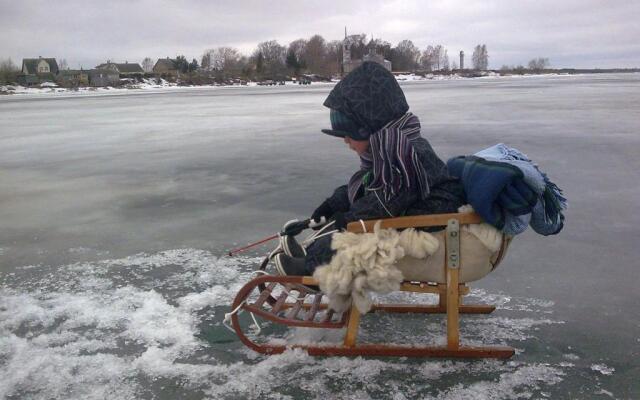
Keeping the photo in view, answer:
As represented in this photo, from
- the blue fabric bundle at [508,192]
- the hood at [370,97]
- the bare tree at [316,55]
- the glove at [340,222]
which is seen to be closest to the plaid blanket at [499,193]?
the blue fabric bundle at [508,192]

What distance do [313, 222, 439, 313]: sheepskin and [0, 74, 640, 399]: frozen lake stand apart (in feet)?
1.44

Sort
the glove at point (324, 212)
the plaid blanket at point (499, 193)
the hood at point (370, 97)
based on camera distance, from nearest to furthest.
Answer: the plaid blanket at point (499, 193)
the hood at point (370, 97)
the glove at point (324, 212)

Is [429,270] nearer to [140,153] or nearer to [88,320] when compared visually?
[88,320]

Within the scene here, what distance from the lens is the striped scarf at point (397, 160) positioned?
2709mm

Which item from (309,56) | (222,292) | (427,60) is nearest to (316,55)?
(309,56)

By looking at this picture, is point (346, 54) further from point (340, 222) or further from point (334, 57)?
point (340, 222)

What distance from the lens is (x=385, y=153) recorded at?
2717 millimetres

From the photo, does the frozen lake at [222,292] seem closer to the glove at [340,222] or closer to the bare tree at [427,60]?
the glove at [340,222]

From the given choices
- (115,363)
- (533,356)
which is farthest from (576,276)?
(115,363)

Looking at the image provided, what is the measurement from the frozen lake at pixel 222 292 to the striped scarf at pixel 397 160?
0.89 m

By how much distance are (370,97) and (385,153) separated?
275mm

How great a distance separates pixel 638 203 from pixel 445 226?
370cm

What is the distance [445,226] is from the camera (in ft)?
9.28

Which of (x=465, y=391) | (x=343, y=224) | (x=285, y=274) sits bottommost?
(x=465, y=391)
